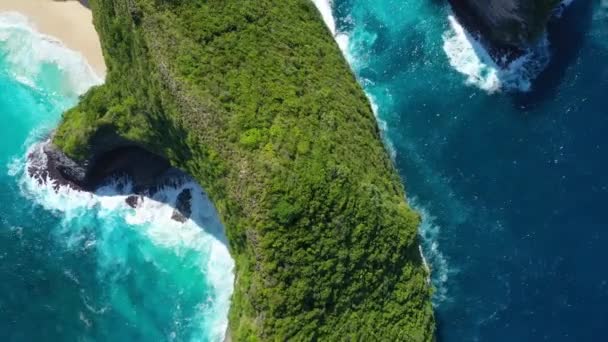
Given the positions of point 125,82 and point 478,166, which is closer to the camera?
point 125,82

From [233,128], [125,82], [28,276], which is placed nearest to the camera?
[233,128]

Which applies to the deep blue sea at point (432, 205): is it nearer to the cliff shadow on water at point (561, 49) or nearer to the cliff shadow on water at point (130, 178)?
the cliff shadow on water at point (561, 49)

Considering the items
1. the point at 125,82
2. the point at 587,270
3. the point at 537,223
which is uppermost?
the point at 125,82

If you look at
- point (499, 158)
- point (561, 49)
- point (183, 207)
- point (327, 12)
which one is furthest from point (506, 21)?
point (183, 207)

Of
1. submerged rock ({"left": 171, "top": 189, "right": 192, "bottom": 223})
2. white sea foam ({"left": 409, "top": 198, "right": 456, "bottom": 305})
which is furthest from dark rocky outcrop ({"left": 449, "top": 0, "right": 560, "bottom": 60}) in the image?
A: submerged rock ({"left": 171, "top": 189, "right": 192, "bottom": 223})

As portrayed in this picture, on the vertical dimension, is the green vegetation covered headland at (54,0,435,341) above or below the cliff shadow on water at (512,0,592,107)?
above

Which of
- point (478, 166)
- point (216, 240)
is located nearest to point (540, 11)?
point (478, 166)

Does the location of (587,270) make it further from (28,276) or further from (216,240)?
(28,276)

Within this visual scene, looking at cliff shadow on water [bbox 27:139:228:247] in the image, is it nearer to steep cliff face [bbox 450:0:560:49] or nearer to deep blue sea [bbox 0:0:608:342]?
deep blue sea [bbox 0:0:608:342]
